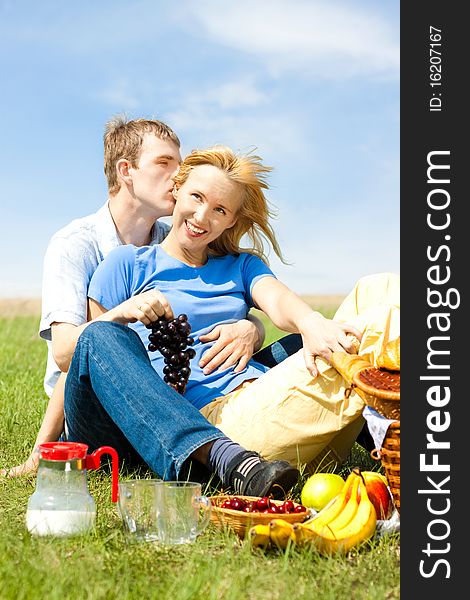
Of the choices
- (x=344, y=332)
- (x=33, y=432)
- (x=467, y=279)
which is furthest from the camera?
(x=33, y=432)

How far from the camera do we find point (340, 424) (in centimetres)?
373

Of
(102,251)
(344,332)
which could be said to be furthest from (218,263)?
(344,332)

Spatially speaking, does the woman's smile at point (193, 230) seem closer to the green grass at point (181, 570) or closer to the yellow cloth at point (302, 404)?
the yellow cloth at point (302, 404)

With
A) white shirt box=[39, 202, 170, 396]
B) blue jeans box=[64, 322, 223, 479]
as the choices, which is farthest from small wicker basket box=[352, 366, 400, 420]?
white shirt box=[39, 202, 170, 396]

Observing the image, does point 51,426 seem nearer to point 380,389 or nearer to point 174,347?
point 174,347

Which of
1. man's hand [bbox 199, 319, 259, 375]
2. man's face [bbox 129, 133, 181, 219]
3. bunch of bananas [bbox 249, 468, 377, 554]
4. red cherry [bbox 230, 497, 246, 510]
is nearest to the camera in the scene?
bunch of bananas [bbox 249, 468, 377, 554]

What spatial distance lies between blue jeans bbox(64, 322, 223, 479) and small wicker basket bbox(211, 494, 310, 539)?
34 cm

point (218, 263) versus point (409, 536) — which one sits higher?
point (218, 263)

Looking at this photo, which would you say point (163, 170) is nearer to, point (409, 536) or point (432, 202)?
point (432, 202)

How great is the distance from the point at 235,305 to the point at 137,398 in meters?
1.00

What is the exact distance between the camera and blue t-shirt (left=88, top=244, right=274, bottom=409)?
420 cm

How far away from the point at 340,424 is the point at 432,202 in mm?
1094

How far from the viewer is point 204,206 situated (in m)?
4.31

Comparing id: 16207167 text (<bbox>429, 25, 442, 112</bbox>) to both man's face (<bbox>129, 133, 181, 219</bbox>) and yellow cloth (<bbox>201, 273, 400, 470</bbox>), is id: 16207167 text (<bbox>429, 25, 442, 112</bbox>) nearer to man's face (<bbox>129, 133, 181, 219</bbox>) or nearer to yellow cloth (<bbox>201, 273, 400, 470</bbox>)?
yellow cloth (<bbox>201, 273, 400, 470</bbox>)
